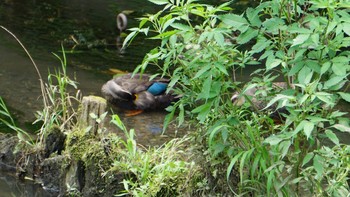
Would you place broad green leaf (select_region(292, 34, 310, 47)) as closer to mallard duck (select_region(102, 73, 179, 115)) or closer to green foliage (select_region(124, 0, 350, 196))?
green foliage (select_region(124, 0, 350, 196))

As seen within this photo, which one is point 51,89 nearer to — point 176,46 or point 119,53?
point 176,46

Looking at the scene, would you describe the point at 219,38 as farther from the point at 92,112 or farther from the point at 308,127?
the point at 92,112

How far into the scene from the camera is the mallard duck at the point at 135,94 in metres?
8.12

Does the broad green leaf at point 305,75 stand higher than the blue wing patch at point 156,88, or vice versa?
the broad green leaf at point 305,75

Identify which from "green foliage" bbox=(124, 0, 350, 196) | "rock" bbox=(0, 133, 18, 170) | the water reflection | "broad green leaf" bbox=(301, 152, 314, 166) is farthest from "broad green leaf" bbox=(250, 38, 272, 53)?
"rock" bbox=(0, 133, 18, 170)

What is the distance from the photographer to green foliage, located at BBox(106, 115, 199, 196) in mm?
5293

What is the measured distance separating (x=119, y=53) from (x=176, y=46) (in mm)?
5753

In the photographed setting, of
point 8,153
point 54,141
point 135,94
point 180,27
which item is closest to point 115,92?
point 135,94

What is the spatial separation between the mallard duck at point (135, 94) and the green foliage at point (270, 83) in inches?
125

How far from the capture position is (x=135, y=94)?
27.1ft

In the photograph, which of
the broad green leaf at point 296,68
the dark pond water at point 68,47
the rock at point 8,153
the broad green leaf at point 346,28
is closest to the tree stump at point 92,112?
the rock at point 8,153

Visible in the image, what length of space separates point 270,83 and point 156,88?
3.78 meters

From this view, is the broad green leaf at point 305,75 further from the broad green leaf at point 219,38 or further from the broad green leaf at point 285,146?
the broad green leaf at point 219,38

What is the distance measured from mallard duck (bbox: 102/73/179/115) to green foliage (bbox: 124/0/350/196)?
10.4ft
